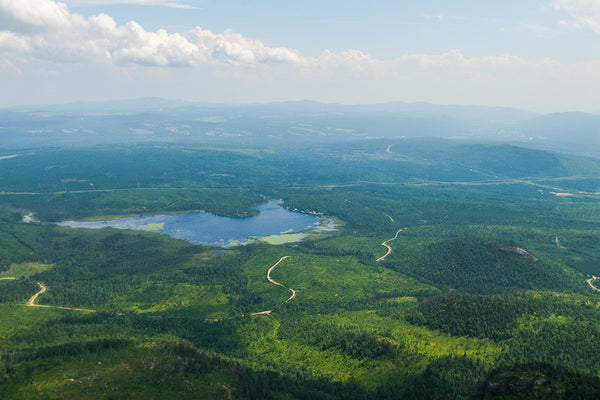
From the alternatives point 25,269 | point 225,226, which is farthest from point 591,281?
point 25,269

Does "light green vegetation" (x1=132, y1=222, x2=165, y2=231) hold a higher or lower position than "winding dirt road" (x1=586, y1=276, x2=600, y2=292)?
lower

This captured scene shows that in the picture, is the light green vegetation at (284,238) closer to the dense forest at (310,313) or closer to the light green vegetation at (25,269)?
the dense forest at (310,313)

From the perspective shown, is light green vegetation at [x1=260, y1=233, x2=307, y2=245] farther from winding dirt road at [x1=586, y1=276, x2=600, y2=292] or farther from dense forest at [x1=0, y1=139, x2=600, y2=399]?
winding dirt road at [x1=586, y1=276, x2=600, y2=292]

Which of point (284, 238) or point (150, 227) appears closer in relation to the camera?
point (284, 238)

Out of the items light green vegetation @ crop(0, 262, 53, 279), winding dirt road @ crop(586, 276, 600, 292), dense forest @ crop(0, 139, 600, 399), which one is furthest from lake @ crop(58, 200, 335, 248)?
winding dirt road @ crop(586, 276, 600, 292)

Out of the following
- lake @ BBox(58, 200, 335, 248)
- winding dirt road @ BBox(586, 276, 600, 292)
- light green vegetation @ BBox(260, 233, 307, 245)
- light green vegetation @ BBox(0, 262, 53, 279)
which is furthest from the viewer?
lake @ BBox(58, 200, 335, 248)

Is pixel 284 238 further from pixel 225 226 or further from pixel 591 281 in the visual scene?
pixel 591 281

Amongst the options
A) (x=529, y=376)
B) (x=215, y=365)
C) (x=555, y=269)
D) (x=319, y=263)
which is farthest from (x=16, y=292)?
(x=555, y=269)

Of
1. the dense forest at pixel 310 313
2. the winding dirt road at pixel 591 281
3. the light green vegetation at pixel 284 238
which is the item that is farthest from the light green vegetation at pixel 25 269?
the winding dirt road at pixel 591 281
